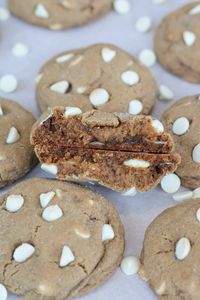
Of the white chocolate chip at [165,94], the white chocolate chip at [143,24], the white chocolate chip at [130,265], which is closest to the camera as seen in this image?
the white chocolate chip at [130,265]

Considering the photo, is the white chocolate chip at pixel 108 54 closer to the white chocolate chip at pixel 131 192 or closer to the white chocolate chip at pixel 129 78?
the white chocolate chip at pixel 129 78

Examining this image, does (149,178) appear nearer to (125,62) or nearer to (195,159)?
(195,159)

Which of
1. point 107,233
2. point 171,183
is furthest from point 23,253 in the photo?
point 171,183

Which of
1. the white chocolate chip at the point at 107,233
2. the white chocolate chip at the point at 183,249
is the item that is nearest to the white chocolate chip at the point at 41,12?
the white chocolate chip at the point at 107,233

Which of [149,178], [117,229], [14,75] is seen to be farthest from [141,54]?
[117,229]

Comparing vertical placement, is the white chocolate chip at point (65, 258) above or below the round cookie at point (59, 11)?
below

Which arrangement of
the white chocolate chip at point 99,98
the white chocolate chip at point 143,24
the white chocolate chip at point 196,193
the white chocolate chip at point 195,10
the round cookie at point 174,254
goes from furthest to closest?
the white chocolate chip at point 143,24
the white chocolate chip at point 195,10
the white chocolate chip at point 99,98
the white chocolate chip at point 196,193
the round cookie at point 174,254
